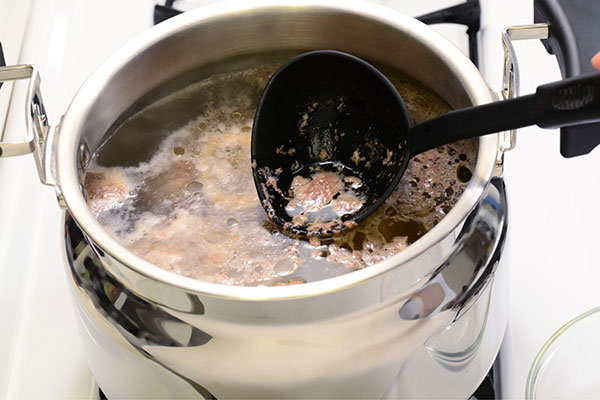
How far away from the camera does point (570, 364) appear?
0.74 metres

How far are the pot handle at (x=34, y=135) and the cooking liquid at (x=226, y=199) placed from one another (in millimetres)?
90

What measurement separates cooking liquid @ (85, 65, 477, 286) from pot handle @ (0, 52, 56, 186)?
90 mm

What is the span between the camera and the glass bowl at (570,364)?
2.37 ft

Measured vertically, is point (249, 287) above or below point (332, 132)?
below

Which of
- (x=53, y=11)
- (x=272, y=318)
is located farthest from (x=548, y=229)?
(x=53, y=11)

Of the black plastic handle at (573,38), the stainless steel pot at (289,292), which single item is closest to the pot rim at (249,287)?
the stainless steel pot at (289,292)

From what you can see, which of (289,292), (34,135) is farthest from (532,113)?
(34,135)

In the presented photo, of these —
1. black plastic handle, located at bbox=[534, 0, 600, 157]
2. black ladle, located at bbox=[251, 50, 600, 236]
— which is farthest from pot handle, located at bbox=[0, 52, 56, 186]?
black plastic handle, located at bbox=[534, 0, 600, 157]

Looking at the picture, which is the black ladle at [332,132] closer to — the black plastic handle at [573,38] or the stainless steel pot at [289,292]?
the stainless steel pot at [289,292]

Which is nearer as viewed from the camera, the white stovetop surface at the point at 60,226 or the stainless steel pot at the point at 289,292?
the stainless steel pot at the point at 289,292

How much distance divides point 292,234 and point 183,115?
197 millimetres

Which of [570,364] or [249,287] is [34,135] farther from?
[570,364]

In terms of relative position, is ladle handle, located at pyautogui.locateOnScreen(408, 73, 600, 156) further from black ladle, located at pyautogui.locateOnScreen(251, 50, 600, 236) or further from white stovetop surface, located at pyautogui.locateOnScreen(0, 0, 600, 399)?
white stovetop surface, located at pyautogui.locateOnScreen(0, 0, 600, 399)

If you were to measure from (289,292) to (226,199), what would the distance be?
0.22 meters
